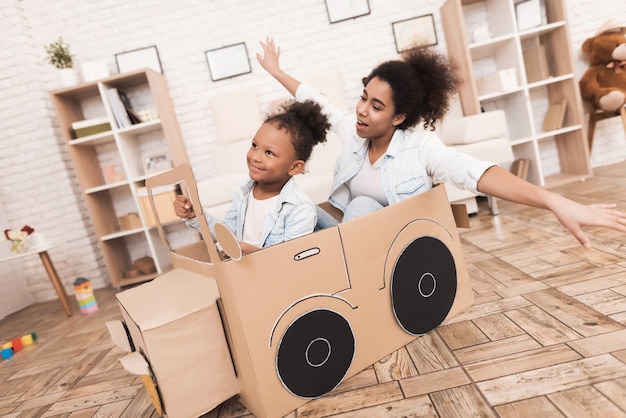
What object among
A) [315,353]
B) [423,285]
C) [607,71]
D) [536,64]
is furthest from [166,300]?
[607,71]

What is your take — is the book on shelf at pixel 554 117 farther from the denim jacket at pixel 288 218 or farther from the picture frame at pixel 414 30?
the denim jacket at pixel 288 218

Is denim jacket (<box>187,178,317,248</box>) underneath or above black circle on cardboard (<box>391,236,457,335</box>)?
above

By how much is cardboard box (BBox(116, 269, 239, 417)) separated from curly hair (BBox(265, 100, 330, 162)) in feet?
1.71

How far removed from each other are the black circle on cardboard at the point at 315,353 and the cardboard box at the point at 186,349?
0.49ft

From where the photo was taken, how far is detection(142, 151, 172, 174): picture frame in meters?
3.00

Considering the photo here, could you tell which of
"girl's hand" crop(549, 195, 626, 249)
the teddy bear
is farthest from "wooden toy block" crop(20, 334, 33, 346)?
the teddy bear

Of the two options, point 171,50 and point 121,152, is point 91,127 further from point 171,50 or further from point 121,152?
point 171,50

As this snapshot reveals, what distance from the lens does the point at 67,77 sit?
9.27 ft

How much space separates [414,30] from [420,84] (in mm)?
1970

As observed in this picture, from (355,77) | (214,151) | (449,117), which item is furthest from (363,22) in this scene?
(214,151)

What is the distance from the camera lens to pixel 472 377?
944mm

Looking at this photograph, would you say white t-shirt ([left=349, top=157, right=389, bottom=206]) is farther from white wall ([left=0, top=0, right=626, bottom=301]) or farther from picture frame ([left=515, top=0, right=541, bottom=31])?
picture frame ([left=515, top=0, right=541, bottom=31])

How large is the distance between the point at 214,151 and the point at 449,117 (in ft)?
5.68

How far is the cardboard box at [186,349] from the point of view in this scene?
2.94ft
